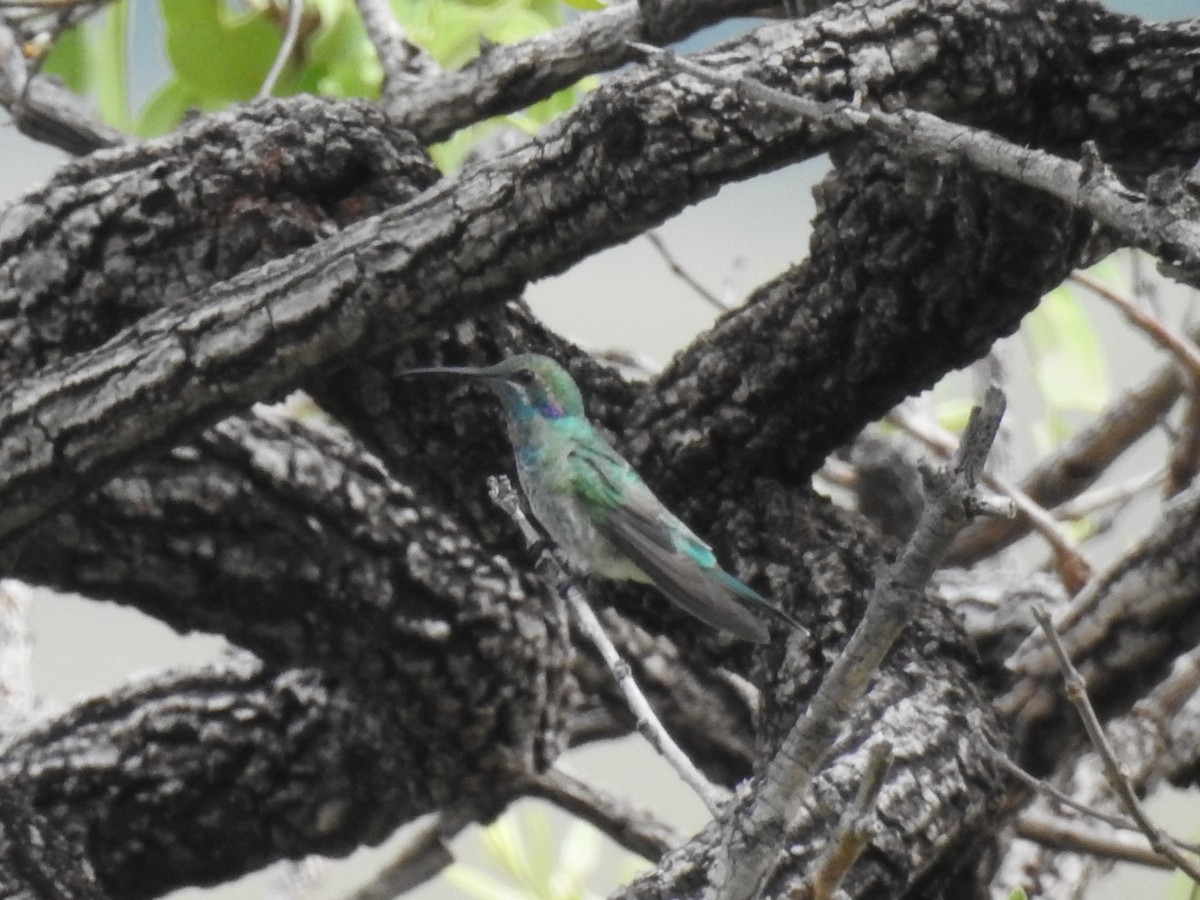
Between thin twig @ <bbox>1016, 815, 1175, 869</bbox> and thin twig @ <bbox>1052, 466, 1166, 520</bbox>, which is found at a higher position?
thin twig @ <bbox>1052, 466, 1166, 520</bbox>

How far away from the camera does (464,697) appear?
3.18 meters

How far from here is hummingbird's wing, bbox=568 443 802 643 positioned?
229 cm

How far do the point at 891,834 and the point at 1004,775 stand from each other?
0.34 m

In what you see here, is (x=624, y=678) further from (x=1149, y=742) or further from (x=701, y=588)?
(x=1149, y=742)

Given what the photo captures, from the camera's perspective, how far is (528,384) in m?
2.60

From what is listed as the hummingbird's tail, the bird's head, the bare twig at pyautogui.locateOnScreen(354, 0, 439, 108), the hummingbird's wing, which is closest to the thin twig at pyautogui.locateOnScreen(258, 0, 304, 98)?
the bare twig at pyautogui.locateOnScreen(354, 0, 439, 108)

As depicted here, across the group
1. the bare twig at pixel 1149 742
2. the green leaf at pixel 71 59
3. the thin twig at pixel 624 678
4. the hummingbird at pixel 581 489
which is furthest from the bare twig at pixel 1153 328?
the green leaf at pixel 71 59

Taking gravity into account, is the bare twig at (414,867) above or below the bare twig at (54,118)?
below

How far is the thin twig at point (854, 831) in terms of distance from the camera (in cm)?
124

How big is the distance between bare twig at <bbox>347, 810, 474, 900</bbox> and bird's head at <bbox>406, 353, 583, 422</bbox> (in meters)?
1.45

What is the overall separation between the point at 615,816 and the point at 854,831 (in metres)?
2.46

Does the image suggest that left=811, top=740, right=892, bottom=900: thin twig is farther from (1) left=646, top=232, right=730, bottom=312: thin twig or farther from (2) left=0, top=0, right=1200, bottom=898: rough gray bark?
(1) left=646, top=232, right=730, bottom=312: thin twig

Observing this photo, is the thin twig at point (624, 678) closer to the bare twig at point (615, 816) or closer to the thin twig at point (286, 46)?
the thin twig at point (286, 46)

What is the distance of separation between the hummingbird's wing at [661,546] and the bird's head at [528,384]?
8 cm
